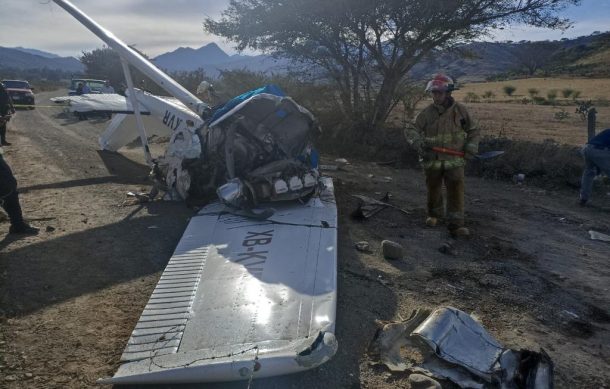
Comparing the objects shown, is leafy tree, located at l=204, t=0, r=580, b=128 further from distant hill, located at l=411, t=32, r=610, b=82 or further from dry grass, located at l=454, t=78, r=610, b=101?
distant hill, located at l=411, t=32, r=610, b=82

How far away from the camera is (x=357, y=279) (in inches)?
175

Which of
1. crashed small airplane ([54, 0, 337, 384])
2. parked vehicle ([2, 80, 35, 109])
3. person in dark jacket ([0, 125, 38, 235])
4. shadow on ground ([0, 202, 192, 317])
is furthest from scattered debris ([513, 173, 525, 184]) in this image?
parked vehicle ([2, 80, 35, 109])

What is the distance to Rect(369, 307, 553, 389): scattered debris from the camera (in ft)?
9.32

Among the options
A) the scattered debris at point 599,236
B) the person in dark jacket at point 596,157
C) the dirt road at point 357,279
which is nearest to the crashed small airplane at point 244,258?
the dirt road at point 357,279

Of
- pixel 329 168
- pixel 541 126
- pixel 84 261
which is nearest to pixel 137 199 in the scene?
pixel 84 261

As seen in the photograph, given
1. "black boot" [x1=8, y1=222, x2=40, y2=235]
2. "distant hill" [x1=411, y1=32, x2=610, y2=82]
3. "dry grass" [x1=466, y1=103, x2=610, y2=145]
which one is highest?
"distant hill" [x1=411, y1=32, x2=610, y2=82]

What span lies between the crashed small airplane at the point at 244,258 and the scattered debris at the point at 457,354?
0.47 meters

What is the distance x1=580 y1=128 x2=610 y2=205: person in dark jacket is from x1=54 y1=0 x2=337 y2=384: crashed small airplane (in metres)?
4.02

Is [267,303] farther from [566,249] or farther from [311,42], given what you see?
[311,42]

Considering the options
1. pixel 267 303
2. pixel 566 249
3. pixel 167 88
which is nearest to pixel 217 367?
pixel 267 303

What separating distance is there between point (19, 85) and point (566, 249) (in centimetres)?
2866

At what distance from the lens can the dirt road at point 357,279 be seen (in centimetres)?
313

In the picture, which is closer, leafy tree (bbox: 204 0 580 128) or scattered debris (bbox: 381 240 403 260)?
scattered debris (bbox: 381 240 403 260)

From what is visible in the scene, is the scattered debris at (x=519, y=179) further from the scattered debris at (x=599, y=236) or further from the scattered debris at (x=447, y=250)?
the scattered debris at (x=447, y=250)
